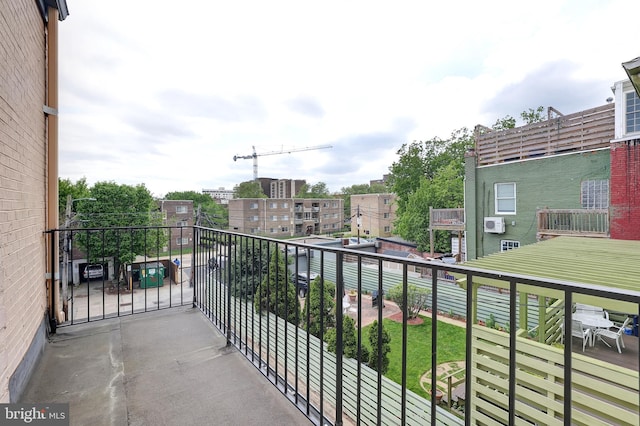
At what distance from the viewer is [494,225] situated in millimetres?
10109

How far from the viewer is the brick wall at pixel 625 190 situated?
7.27 meters

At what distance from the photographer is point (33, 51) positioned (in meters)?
2.35

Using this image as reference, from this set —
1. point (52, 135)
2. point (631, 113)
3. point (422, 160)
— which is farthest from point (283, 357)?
point (422, 160)

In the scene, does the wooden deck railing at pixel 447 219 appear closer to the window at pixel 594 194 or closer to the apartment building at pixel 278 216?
the window at pixel 594 194

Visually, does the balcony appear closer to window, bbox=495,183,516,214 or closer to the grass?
the grass

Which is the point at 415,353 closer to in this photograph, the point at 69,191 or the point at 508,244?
the point at 508,244

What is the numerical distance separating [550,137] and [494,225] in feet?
10.5

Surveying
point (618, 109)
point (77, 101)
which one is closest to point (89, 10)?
point (77, 101)

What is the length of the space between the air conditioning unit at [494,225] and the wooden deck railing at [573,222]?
1.14 metres

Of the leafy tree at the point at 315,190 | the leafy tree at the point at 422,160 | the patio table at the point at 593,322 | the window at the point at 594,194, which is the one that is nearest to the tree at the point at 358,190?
the leafy tree at the point at 315,190

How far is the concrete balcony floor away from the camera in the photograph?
1.51 m

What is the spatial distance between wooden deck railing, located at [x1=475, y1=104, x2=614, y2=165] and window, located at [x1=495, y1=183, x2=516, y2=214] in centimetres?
96

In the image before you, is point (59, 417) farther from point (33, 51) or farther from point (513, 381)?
point (33, 51)

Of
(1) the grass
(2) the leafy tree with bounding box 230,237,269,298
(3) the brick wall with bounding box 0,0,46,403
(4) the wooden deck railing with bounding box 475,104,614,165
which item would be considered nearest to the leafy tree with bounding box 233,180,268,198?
(4) the wooden deck railing with bounding box 475,104,614,165
